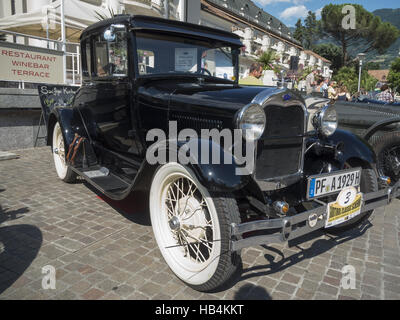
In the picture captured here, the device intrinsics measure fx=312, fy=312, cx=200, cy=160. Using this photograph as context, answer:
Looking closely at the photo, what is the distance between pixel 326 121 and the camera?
2926mm

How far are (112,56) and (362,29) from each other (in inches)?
2146

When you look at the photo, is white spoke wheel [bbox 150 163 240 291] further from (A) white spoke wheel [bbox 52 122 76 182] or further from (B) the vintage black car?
(A) white spoke wheel [bbox 52 122 76 182]

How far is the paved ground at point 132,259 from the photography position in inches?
89.0

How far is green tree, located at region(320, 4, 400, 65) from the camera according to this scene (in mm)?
46875

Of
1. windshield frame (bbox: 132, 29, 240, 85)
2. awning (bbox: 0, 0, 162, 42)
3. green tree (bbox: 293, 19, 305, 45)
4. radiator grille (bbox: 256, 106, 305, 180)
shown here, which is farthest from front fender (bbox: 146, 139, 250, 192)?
green tree (bbox: 293, 19, 305, 45)

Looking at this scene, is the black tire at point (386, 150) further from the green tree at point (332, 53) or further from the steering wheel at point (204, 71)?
the green tree at point (332, 53)

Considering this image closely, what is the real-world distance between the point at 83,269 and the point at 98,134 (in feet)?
6.72

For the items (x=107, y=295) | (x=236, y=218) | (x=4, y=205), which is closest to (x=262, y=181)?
(x=236, y=218)

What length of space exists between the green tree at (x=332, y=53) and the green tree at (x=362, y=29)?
445 centimetres

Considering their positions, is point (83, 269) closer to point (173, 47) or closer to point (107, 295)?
point (107, 295)

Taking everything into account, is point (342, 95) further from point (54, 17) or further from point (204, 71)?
point (54, 17)

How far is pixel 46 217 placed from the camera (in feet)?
11.2

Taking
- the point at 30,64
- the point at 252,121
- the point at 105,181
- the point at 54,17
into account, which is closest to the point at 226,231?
the point at 252,121

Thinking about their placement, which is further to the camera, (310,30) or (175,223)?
(310,30)
